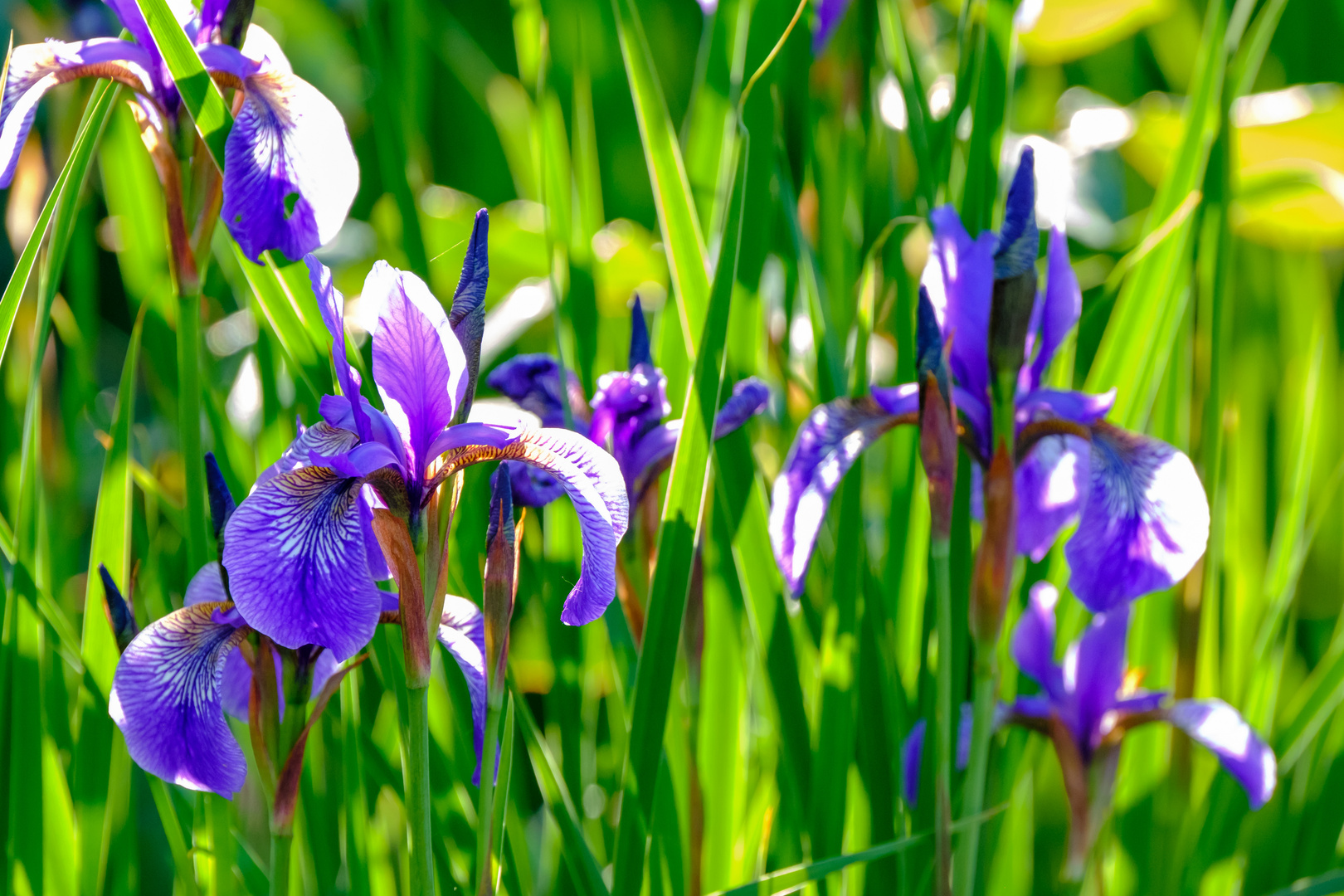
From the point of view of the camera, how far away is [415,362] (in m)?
0.46

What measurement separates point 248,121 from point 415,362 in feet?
0.62

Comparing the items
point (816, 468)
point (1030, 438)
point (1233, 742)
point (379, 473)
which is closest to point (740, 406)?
point (816, 468)

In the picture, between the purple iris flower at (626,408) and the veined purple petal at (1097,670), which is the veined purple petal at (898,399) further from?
the veined purple petal at (1097,670)

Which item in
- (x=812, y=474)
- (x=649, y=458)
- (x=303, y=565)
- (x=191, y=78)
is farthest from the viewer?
(x=649, y=458)

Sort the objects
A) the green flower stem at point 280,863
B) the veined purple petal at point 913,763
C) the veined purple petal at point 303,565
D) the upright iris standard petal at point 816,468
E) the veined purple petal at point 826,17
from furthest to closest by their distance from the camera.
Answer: the veined purple petal at point 826,17
the veined purple petal at point 913,763
the upright iris standard petal at point 816,468
the green flower stem at point 280,863
the veined purple petal at point 303,565

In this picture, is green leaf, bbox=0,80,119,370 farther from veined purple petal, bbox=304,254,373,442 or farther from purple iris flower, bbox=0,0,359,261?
veined purple petal, bbox=304,254,373,442

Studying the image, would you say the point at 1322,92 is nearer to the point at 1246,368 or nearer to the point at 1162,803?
the point at 1246,368

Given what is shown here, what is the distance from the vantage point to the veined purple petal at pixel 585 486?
0.44 m

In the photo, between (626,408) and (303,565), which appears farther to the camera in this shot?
(626,408)

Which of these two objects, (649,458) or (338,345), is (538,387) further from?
(338,345)

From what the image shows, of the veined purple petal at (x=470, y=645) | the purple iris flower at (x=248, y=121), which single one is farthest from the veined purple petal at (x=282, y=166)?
the veined purple petal at (x=470, y=645)

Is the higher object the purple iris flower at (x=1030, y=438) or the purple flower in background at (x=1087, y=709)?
the purple iris flower at (x=1030, y=438)

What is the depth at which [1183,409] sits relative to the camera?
3.02ft

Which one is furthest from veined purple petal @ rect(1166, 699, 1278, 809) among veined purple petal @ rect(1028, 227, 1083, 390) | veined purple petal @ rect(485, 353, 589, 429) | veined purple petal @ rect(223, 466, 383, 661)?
veined purple petal @ rect(223, 466, 383, 661)
